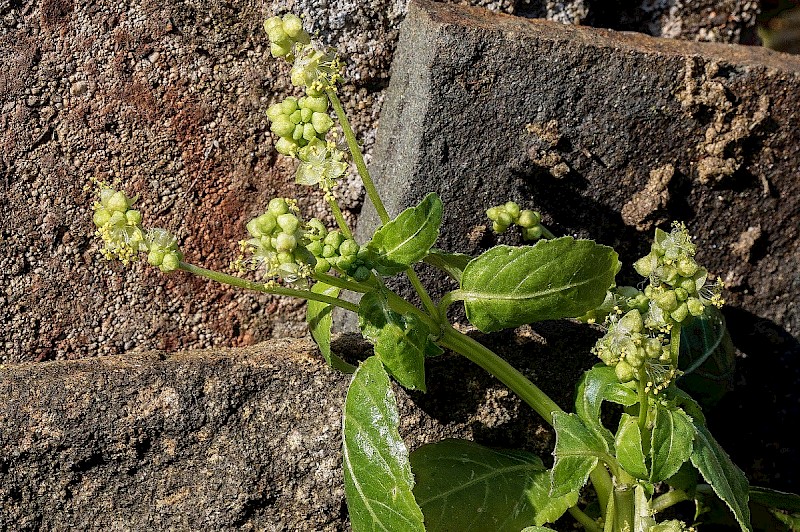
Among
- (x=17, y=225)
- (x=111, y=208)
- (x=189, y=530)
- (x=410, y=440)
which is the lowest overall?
(x=189, y=530)

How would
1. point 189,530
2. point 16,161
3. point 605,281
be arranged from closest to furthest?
point 605,281 < point 189,530 < point 16,161

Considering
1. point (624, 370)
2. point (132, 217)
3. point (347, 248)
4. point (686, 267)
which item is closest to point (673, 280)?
point (686, 267)

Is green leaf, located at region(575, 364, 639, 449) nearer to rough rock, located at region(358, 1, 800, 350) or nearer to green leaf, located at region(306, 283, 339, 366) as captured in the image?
rough rock, located at region(358, 1, 800, 350)

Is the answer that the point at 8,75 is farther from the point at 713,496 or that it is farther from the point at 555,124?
the point at 713,496

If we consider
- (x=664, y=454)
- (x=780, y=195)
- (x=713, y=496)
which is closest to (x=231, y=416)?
(x=664, y=454)

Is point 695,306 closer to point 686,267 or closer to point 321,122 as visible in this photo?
point 686,267

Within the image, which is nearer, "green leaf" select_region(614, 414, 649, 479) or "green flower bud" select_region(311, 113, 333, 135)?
"green flower bud" select_region(311, 113, 333, 135)

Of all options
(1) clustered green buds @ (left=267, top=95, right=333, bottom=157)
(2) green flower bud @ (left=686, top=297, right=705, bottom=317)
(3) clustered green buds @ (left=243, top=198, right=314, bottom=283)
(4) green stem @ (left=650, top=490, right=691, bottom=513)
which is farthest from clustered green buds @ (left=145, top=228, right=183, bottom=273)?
(4) green stem @ (left=650, top=490, right=691, bottom=513)
